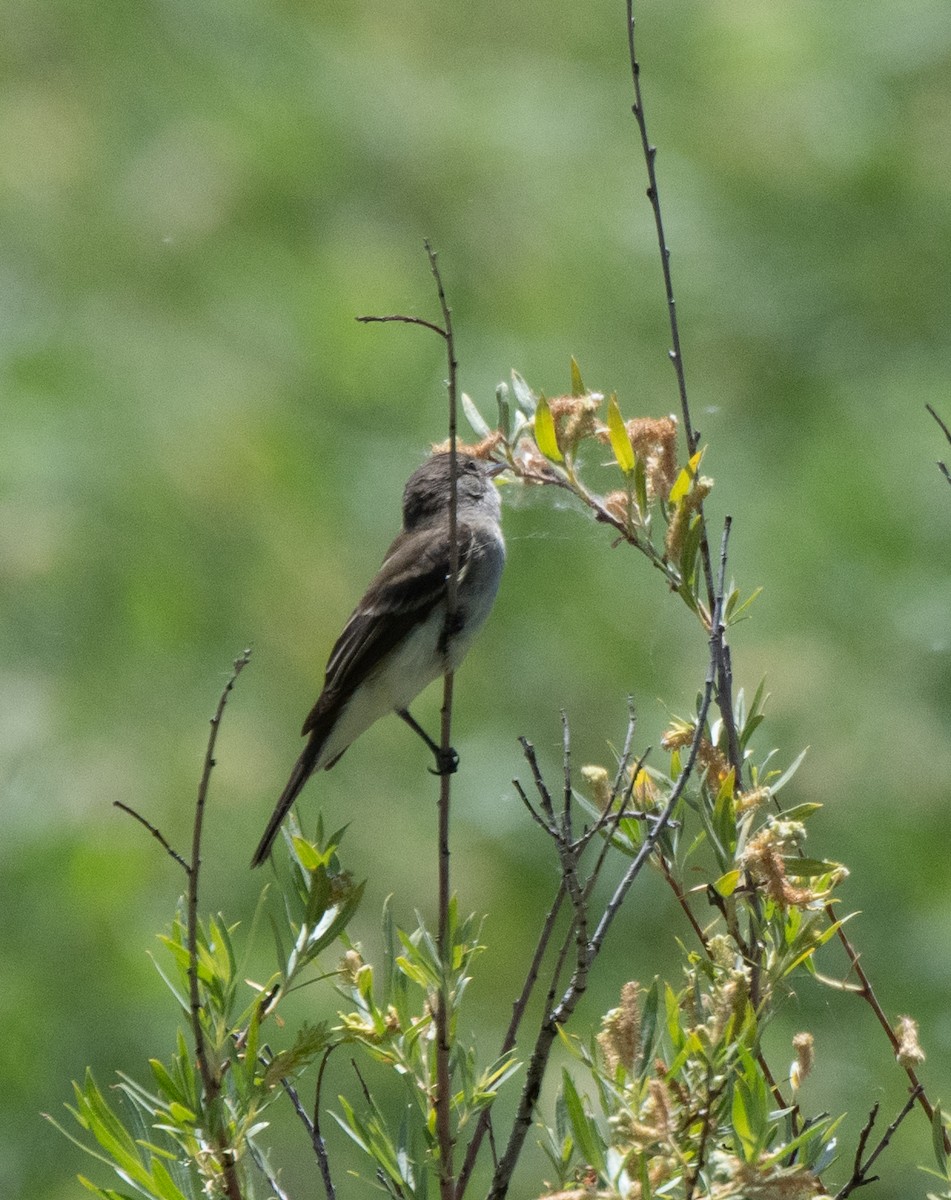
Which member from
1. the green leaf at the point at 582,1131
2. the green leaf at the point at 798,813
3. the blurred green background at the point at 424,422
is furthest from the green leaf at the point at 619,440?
the blurred green background at the point at 424,422

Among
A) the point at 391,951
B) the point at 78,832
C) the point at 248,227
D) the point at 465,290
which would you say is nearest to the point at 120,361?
the point at 248,227

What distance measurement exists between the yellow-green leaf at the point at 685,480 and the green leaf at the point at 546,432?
17 cm

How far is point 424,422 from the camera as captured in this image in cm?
608

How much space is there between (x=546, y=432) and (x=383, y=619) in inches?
58.0

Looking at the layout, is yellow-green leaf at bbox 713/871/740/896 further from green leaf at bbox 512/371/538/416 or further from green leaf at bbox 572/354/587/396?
green leaf at bbox 512/371/538/416

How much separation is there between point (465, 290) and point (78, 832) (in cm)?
289

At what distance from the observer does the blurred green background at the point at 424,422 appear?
484 centimetres

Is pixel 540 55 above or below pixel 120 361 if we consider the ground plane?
above

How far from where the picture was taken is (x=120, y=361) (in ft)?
21.4

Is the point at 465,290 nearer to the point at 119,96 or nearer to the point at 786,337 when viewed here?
the point at 786,337

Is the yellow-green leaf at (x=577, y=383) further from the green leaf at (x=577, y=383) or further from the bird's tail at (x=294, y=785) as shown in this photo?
the bird's tail at (x=294, y=785)

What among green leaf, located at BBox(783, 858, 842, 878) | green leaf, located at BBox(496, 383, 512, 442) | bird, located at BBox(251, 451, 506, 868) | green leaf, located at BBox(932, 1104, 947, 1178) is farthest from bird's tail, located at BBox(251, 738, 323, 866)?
green leaf, located at BBox(932, 1104, 947, 1178)

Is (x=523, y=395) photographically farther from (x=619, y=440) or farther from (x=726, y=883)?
(x=726, y=883)

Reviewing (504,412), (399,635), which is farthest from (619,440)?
(399,635)
